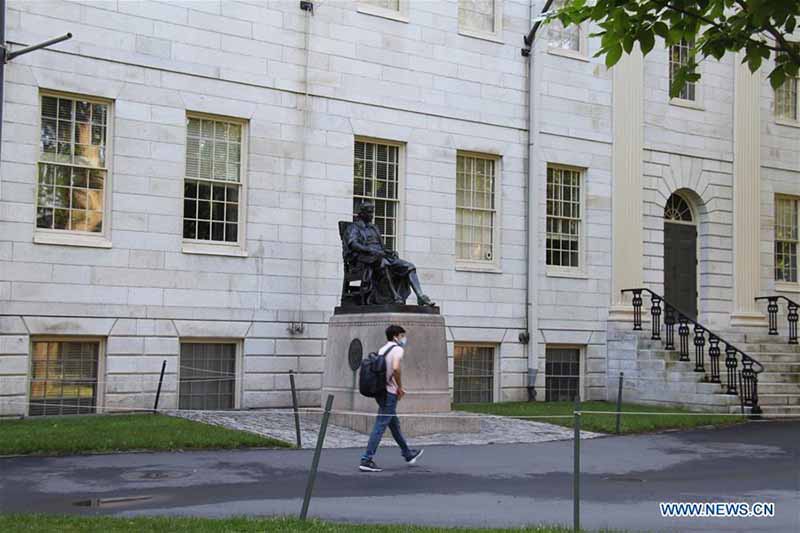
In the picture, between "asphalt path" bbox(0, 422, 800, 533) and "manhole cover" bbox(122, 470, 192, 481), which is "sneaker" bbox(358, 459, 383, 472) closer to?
"asphalt path" bbox(0, 422, 800, 533)

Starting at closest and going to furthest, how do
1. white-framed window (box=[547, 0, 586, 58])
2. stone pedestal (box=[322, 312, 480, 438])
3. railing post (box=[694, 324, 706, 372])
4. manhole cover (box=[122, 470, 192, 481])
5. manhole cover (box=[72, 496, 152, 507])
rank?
manhole cover (box=[72, 496, 152, 507]) → manhole cover (box=[122, 470, 192, 481]) → stone pedestal (box=[322, 312, 480, 438]) → railing post (box=[694, 324, 706, 372]) → white-framed window (box=[547, 0, 586, 58])

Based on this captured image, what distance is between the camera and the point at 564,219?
87.0ft

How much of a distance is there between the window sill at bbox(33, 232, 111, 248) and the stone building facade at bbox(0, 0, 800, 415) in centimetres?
8

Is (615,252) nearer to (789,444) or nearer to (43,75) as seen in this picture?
(789,444)

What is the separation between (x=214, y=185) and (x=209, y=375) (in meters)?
3.66

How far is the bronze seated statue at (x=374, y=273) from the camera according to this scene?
18750mm

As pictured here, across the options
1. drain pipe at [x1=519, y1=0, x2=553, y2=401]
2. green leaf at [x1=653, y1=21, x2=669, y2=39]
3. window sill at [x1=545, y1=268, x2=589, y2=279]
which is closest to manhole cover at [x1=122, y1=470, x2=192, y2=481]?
green leaf at [x1=653, y1=21, x2=669, y2=39]

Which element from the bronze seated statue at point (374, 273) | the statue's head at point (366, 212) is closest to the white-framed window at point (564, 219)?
the statue's head at point (366, 212)

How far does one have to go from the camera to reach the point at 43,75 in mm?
19297

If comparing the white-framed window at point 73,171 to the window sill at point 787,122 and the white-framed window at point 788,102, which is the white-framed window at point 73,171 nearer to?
the window sill at point 787,122

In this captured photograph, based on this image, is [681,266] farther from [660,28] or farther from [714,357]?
[660,28]

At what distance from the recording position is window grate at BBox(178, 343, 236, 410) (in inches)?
825

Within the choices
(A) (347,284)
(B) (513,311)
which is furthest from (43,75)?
(B) (513,311)

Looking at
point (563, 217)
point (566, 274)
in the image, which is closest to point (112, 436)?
point (566, 274)
